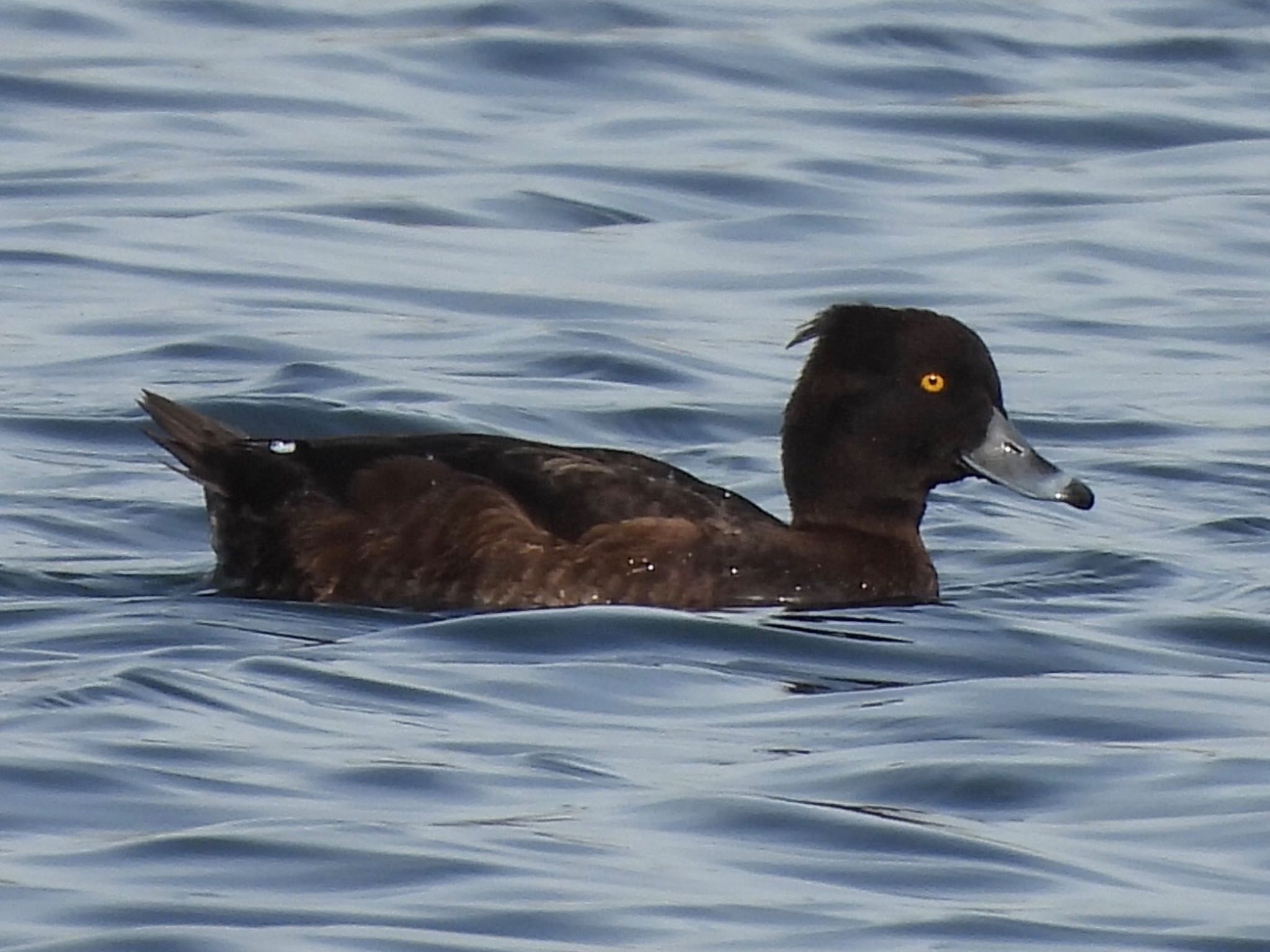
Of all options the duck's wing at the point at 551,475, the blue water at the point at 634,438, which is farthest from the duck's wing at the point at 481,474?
the blue water at the point at 634,438

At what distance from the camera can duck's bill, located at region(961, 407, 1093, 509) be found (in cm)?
866

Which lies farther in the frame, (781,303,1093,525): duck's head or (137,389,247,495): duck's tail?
(781,303,1093,525): duck's head

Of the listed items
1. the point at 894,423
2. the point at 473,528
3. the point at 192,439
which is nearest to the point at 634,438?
the point at 894,423

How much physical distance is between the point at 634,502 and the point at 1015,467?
3.36 ft

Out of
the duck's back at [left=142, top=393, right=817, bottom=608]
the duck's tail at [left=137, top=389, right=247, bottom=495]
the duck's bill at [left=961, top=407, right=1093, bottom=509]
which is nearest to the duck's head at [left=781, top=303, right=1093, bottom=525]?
the duck's bill at [left=961, top=407, right=1093, bottom=509]

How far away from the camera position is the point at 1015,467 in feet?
28.5

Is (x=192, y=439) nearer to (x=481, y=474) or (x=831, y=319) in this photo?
(x=481, y=474)

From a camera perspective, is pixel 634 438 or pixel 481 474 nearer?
pixel 481 474

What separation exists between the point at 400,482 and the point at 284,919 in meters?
2.85

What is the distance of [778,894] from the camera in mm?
5734

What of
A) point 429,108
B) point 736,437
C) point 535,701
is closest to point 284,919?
point 535,701

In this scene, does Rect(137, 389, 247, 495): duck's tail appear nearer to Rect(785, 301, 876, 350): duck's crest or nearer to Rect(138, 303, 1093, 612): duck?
Rect(138, 303, 1093, 612): duck

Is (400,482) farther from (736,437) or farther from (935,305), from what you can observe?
(935,305)

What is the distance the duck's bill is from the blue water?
0.86 ft
